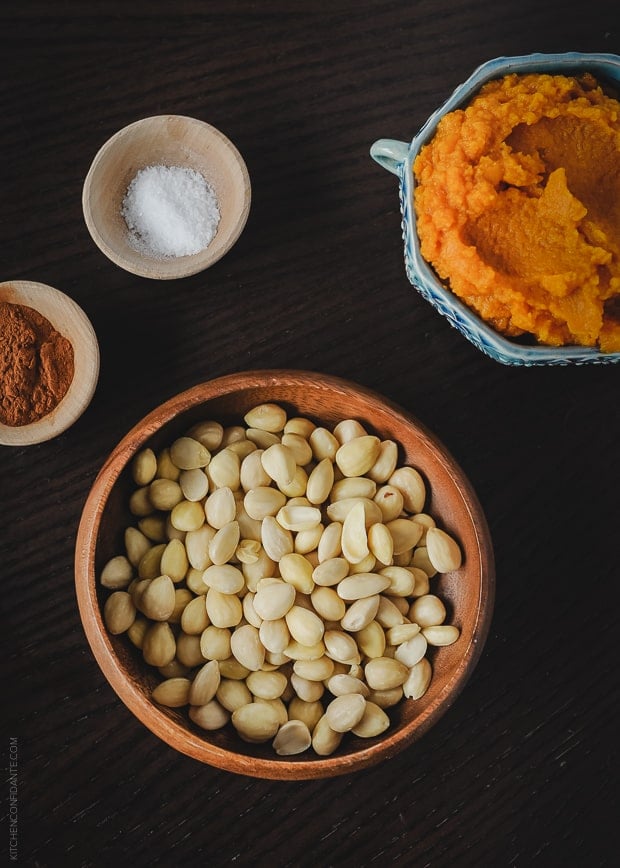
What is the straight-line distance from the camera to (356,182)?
33.8 inches

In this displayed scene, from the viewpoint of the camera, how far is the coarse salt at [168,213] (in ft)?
2.63

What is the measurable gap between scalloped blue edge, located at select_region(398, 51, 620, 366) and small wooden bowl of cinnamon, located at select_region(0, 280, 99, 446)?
32cm

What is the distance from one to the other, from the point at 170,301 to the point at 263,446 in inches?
7.2

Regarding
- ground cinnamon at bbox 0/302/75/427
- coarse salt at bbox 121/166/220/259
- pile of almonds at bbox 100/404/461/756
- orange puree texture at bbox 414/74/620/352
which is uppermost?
orange puree texture at bbox 414/74/620/352

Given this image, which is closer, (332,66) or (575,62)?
(575,62)

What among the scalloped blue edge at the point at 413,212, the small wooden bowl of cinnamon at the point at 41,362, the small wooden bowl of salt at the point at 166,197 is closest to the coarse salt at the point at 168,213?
the small wooden bowl of salt at the point at 166,197

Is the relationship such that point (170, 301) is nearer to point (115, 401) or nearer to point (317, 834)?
point (115, 401)

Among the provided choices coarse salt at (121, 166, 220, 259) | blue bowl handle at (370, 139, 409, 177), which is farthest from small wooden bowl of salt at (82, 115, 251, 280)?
blue bowl handle at (370, 139, 409, 177)

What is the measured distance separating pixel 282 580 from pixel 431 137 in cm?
42

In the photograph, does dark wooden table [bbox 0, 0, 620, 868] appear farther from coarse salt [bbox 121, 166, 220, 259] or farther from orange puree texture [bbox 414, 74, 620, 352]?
orange puree texture [bbox 414, 74, 620, 352]

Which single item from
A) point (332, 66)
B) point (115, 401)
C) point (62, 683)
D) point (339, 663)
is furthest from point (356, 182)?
point (62, 683)

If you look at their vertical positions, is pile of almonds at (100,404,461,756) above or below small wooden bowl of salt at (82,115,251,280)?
below

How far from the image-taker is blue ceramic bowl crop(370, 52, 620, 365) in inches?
28.0

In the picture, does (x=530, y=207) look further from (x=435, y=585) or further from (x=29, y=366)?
(x=29, y=366)
